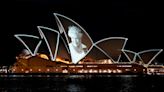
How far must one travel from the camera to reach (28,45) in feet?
282

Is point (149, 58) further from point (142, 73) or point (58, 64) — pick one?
point (58, 64)

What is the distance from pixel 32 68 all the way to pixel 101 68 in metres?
13.5

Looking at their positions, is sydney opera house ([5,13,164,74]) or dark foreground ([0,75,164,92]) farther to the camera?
sydney opera house ([5,13,164,74])

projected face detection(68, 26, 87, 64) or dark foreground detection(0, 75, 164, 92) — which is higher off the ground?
projected face detection(68, 26, 87, 64)

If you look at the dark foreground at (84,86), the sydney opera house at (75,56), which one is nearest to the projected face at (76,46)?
the sydney opera house at (75,56)

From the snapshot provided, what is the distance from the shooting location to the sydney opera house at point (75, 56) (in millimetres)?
86375

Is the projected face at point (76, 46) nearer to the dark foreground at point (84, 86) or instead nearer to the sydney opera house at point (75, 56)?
the sydney opera house at point (75, 56)

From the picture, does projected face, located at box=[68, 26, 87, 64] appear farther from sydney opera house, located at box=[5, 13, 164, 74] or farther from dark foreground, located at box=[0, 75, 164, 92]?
dark foreground, located at box=[0, 75, 164, 92]

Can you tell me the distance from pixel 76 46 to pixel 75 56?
2.00 metres

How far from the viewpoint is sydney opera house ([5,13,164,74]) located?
8638cm

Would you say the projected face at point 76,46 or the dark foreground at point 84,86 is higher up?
the projected face at point 76,46

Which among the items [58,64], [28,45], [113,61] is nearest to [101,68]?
[113,61]

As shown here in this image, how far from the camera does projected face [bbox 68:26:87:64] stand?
8804 cm

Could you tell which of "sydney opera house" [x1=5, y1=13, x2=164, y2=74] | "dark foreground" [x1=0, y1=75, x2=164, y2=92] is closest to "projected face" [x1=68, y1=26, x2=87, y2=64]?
"sydney opera house" [x1=5, y1=13, x2=164, y2=74]
